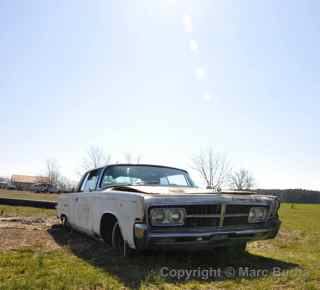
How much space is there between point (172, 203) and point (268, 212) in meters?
1.64

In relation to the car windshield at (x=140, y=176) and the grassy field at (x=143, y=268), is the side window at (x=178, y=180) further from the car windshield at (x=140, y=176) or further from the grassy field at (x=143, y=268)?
the grassy field at (x=143, y=268)

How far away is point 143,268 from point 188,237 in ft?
2.27

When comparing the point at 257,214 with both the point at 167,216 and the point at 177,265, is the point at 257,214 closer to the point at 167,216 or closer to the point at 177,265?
the point at 177,265

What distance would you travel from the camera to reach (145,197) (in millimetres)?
3463

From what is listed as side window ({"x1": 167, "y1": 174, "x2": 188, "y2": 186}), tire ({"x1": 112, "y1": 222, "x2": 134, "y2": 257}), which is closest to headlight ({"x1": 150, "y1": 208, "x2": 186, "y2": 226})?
tire ({"x1": 112, "y1": 222, "x2": 134, "y2": 257})

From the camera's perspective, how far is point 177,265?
384 centimetres

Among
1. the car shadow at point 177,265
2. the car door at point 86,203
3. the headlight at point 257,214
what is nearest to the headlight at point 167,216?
the car shadow at point 177,265

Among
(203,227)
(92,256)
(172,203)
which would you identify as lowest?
(92,256)

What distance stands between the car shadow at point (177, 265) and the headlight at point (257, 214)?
564 millimetres

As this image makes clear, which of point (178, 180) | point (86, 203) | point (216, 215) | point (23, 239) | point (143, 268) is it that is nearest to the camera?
point (143, 268)

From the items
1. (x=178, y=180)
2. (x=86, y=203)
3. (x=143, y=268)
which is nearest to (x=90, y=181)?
(x=86, y=203)

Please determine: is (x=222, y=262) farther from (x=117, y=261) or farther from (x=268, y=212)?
(x=117, y=261)

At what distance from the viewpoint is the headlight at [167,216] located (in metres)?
3.47

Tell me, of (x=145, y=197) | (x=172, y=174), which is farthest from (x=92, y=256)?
(x=172, y=174)
